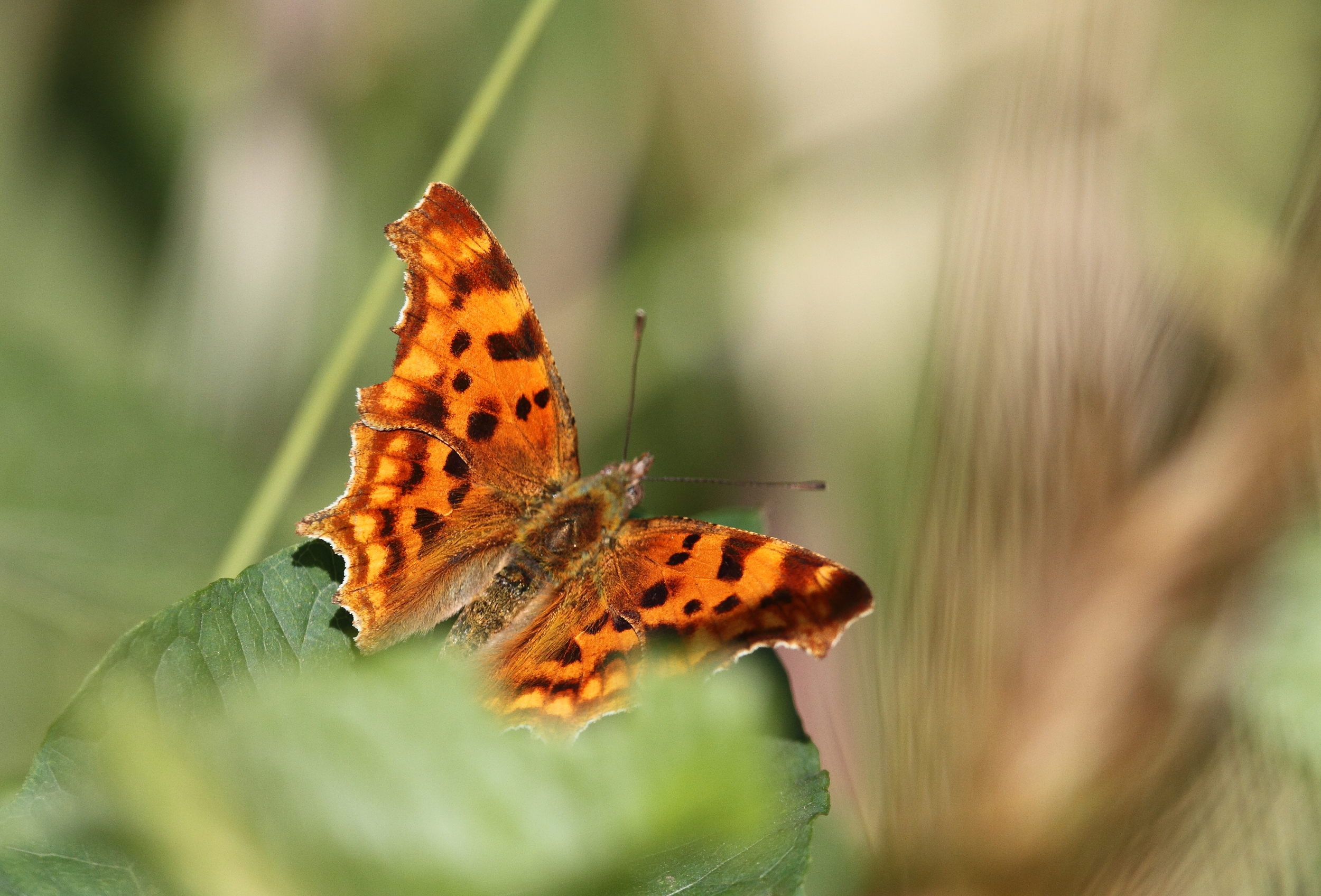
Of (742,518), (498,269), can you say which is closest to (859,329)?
(742,518)

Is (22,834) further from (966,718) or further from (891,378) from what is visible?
(891,378)

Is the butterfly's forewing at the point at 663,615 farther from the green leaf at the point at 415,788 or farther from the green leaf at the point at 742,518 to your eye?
the green leaf at the point at 415,788

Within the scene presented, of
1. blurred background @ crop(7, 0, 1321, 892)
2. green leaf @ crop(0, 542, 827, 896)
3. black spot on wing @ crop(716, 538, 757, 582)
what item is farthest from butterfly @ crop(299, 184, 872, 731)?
green leaf @ crop(0, 542, 827, 896)

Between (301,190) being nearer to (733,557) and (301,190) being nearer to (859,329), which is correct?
(859,329)

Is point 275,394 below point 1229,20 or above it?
below

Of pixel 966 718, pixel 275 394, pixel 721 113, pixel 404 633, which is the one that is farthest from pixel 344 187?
pixel 966 718

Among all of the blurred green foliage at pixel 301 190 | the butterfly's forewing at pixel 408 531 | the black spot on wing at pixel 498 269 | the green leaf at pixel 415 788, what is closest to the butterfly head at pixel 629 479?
the butterfly's forewing at pixel 408 531
